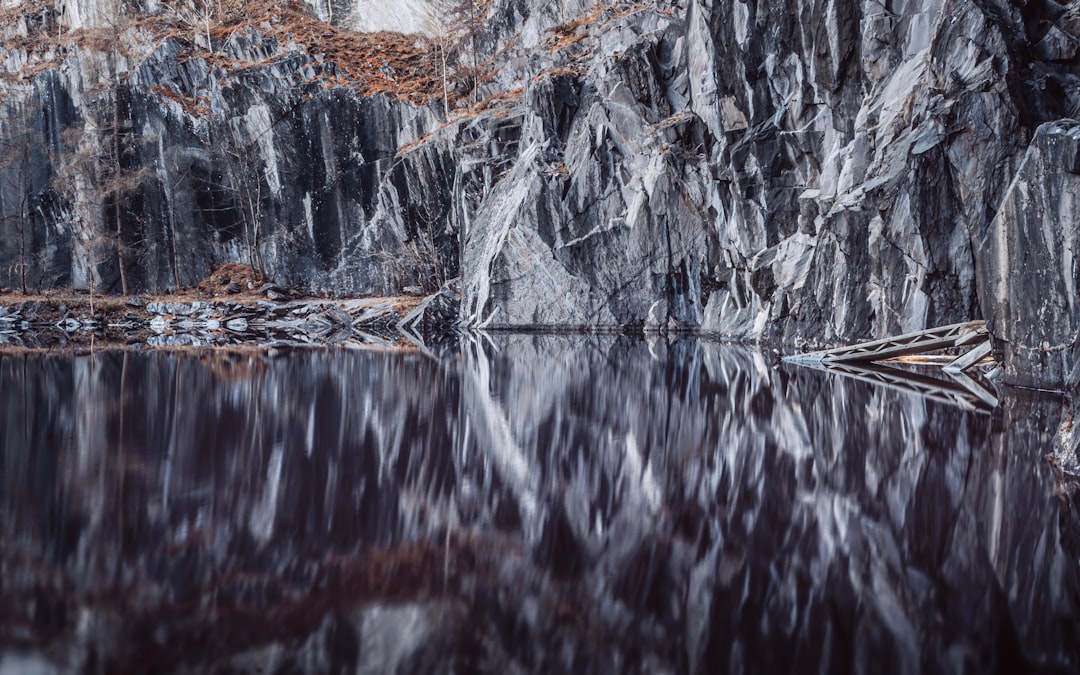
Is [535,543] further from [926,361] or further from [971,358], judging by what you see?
[926,361]

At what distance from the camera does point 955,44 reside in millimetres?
16484

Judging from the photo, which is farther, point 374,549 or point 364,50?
point 364,50

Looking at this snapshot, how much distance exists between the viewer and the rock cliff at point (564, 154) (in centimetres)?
1630

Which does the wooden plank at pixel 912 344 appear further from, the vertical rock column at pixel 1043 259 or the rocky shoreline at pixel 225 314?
the rocky shoreline at pixel 225 314

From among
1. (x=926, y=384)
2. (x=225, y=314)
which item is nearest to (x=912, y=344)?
(x=926, y=384)

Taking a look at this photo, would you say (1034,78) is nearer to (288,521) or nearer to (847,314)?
(847,314)

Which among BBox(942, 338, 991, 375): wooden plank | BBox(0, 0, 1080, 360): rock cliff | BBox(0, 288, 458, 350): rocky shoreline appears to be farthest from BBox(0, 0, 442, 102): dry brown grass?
BBox(942, 338, 991, 375): wooden plank

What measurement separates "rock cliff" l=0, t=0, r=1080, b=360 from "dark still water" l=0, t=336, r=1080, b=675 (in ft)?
25.6

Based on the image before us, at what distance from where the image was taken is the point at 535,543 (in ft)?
13.3

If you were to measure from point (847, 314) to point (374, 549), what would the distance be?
1729 centimetres

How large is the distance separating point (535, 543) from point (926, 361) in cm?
1473

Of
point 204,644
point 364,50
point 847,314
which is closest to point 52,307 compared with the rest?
point 364,50

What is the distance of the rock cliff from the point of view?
16297mm

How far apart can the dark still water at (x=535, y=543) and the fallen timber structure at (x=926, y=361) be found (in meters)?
2.57
